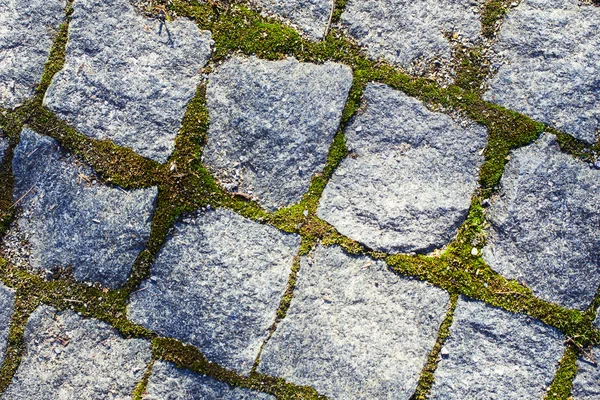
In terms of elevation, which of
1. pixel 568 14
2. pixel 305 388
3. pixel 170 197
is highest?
pixel 568 14

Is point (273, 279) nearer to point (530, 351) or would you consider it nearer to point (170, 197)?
point (170, 197)

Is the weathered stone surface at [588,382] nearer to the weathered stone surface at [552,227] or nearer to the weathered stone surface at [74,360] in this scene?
the weathered stone surface at [552,227]

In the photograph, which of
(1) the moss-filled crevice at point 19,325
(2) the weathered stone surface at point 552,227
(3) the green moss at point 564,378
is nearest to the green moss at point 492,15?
(2) the weathered stone surface at point 552,227

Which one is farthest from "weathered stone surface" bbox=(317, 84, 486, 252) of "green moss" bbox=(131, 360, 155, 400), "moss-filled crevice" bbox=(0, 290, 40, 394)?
"moss-filled crevice" bbox=(0, 290, 40, 394)

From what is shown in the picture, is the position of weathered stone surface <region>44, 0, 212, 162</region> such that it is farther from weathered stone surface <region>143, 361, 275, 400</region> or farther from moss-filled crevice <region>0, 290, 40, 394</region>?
weathered stone surface <region>143, 361, 275, 400</region>

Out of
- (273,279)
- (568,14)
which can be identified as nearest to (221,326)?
(273,279)
